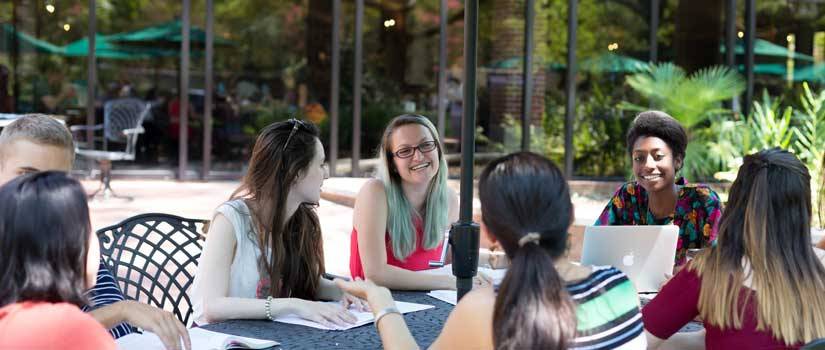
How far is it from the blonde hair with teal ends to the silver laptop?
0.88 meters

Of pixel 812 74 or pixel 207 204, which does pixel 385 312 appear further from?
pixel 812 74

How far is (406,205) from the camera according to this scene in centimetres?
358

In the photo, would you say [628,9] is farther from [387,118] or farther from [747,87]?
[387,118]

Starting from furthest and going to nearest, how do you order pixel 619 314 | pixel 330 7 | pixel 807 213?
1. pixel 330 7
2. pixel 807 213
3. pixel 619 314

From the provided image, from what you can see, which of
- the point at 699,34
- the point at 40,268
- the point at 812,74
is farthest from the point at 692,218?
the point at 812,74

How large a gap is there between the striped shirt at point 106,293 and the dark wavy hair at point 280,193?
439mm

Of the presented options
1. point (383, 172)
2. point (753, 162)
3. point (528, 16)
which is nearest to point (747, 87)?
point (528, 16)

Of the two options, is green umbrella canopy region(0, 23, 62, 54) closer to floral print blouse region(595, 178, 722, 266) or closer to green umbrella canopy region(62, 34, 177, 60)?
green umbrella canopy region(62, 34, 177, 60)

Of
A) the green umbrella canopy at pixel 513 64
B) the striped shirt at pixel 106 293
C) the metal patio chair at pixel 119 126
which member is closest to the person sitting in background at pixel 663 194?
the striped shirt at pixel 106 293

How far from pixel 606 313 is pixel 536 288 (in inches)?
9.9

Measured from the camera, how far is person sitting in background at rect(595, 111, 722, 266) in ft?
11.8

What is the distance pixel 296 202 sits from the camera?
300cm

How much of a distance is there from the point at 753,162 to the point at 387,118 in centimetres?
1032

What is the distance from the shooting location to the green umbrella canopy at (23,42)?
12641 mm
